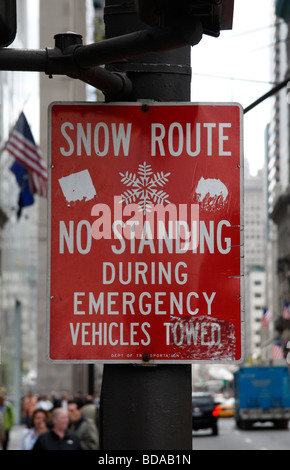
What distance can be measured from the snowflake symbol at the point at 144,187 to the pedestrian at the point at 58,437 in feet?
28.6

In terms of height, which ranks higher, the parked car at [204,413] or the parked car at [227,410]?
the parked car at [204,413]

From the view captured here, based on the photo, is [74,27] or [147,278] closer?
[147,278]

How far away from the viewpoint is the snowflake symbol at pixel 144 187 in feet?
12.3

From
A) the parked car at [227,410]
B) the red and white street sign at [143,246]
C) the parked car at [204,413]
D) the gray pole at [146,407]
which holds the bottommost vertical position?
the parked car at [227,410]

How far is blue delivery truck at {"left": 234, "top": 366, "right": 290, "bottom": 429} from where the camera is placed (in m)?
48.8

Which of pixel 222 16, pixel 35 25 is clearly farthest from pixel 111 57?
pixel 35 25

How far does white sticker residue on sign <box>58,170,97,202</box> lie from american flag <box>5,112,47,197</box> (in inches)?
845

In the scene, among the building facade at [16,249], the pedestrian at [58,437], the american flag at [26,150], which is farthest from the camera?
the building facade at [16,249]

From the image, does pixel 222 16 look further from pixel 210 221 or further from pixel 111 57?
pixel 210 221

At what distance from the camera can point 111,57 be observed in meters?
3.33

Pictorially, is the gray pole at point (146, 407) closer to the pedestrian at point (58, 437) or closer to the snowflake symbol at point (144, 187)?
the snowflake symbol at point (144, 187)

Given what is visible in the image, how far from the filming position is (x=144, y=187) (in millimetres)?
3762

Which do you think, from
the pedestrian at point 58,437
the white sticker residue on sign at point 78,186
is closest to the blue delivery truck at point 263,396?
the pedestrian at point 58,437
